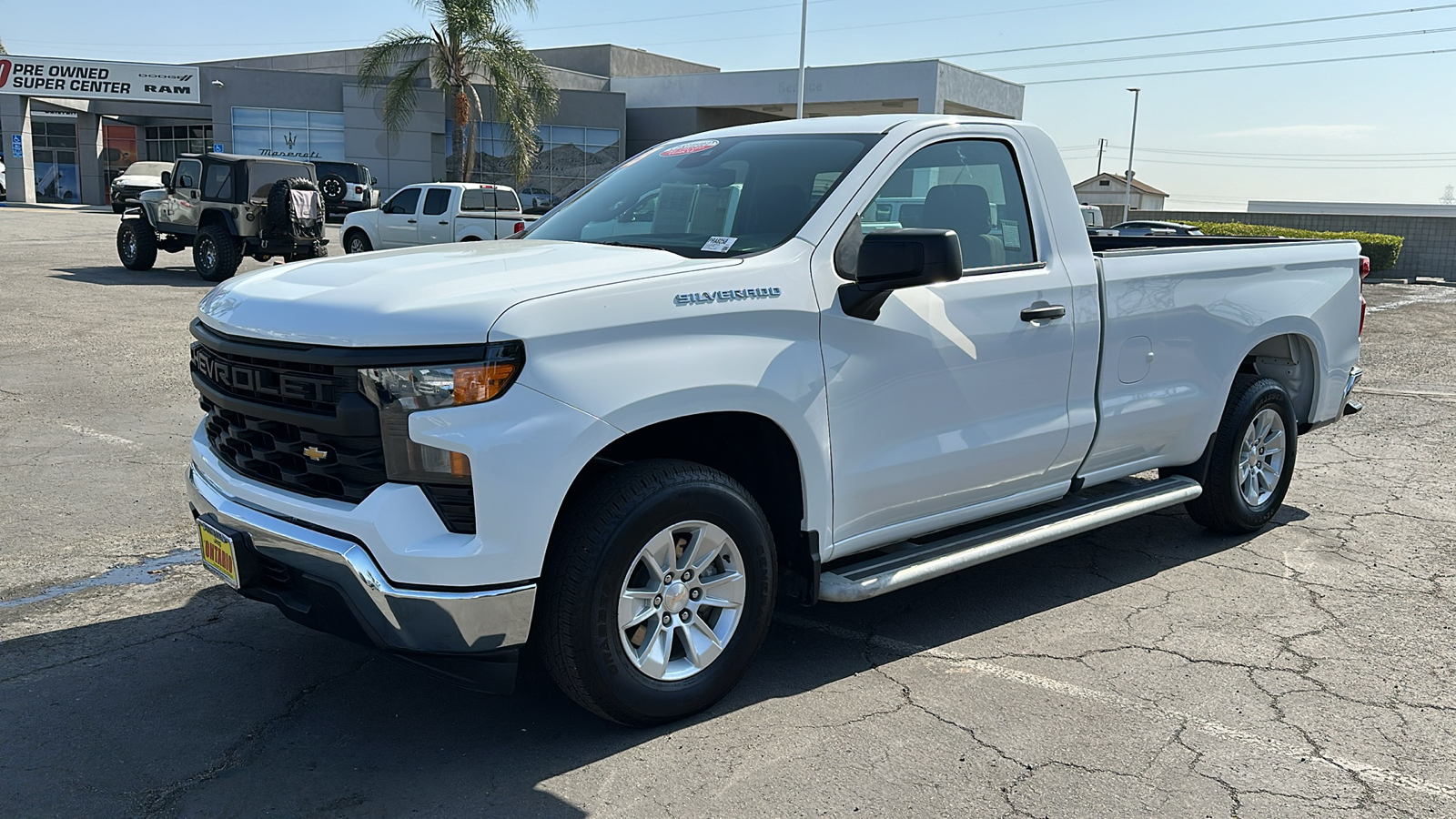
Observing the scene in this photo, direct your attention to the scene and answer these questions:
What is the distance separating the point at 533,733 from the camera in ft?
12.2

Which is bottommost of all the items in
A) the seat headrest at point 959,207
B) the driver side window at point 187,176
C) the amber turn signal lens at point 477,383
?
the amber turn signal lens at point 477,383

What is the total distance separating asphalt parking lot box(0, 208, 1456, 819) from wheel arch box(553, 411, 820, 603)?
0.48 metres

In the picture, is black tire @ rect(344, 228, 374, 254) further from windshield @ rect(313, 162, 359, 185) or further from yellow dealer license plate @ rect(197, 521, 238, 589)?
yellow dealer license plate @ rect(197, 521, 238, 589)

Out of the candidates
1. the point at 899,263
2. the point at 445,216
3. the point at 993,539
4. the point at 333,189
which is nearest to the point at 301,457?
the point at 899,263

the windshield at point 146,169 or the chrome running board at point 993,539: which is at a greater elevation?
the windshield at point 146,169

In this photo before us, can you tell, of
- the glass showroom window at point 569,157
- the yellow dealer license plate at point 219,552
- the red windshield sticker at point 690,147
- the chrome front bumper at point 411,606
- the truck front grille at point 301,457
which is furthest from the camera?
the glass showroom window at point 569,157

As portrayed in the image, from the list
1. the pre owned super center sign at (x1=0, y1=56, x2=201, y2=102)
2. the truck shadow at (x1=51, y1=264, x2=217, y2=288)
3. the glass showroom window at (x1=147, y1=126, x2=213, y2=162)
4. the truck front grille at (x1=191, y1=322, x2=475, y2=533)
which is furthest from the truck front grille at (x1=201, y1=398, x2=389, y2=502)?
the glass showroom window at (x1=147, y1=126, x2=213, y2=162)

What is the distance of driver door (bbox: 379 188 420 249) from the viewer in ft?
72.1

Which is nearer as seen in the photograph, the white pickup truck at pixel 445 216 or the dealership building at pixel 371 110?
the white pickup truck at pixel 445 216

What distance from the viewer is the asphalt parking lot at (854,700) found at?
11.0 feet

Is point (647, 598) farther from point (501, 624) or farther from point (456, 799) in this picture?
point (456, 799)

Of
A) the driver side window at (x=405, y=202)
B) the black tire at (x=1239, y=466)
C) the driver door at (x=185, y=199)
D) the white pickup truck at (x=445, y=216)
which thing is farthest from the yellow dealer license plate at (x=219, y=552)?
the driver side window at (x=405, y=202)

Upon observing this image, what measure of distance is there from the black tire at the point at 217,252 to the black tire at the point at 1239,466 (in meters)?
15.9

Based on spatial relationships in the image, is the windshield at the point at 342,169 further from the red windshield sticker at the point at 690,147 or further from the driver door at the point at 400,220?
the red windshield sticker at the point at 690,147
